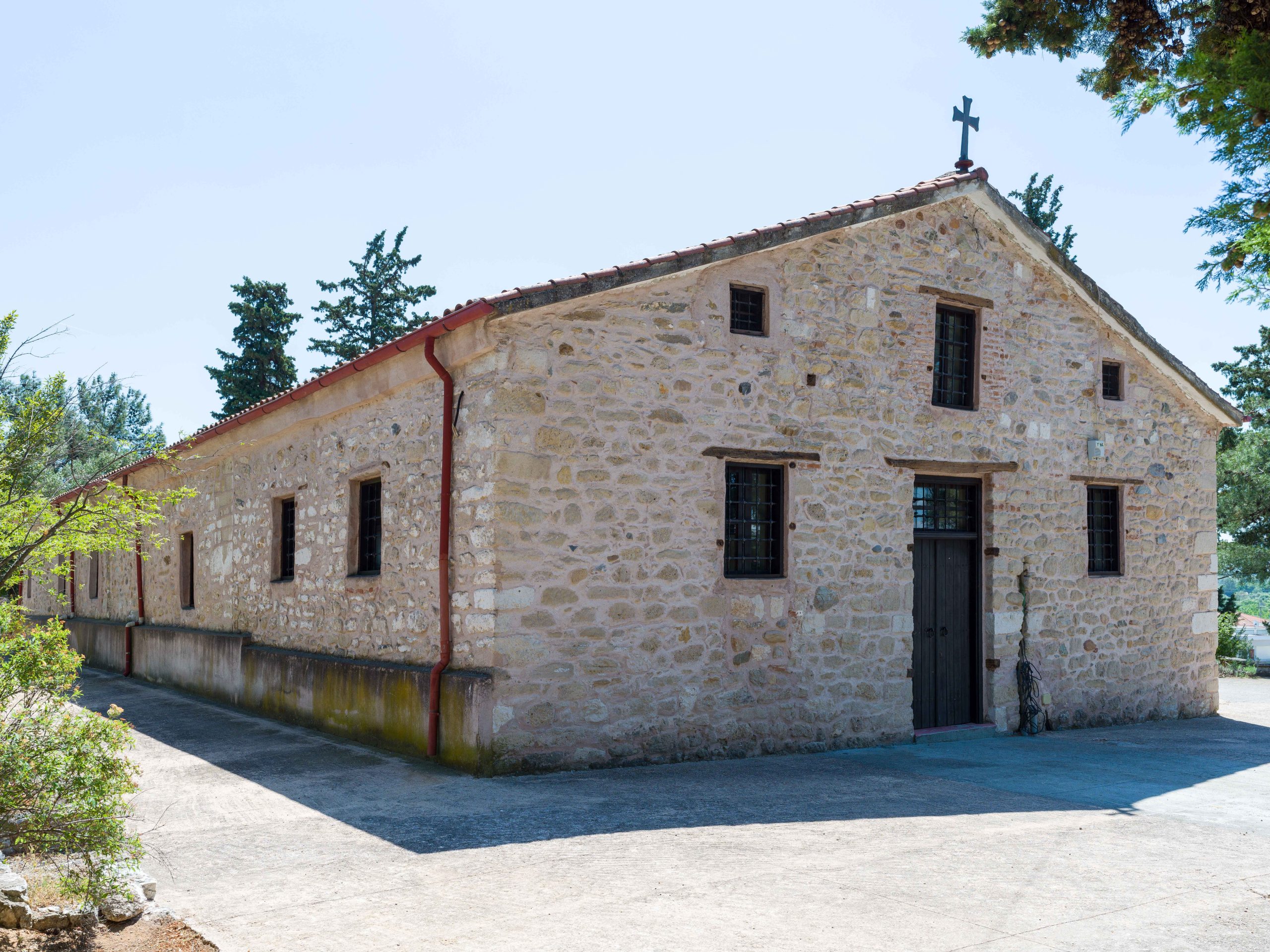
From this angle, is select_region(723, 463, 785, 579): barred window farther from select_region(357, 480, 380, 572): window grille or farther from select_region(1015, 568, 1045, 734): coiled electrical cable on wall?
select_region(357, 480, 380, 572): window grille

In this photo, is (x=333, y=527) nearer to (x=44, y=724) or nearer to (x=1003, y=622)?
(x=44, y=724)

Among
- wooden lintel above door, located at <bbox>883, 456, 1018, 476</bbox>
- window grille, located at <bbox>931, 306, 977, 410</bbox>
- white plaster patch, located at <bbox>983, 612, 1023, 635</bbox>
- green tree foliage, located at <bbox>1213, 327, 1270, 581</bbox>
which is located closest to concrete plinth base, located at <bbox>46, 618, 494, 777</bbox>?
wooden lintel above door, located at <bbox>883, 456, 1018, 476</bbox>

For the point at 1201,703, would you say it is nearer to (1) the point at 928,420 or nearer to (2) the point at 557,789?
(1) the point at 928,420

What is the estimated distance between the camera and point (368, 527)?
1048cm

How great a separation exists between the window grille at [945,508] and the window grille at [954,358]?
0.90 m

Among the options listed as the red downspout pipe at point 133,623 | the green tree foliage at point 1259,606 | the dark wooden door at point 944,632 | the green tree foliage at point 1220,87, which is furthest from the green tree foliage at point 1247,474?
the green tree foliage at point 1259,606

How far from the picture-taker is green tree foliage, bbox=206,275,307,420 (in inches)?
1176

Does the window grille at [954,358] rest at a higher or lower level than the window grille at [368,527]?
higher

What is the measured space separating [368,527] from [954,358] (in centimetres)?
648

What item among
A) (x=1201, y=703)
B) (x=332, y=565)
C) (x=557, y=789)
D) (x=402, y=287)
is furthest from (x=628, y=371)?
(x=402, y=287)

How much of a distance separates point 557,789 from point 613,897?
2493 millimetres

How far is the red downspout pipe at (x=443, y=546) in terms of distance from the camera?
8.43 m

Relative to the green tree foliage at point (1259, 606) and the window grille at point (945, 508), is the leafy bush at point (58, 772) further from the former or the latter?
the green tree foliage at point (1259, 606)

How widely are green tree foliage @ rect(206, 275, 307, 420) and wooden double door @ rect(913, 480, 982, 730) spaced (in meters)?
23.3
